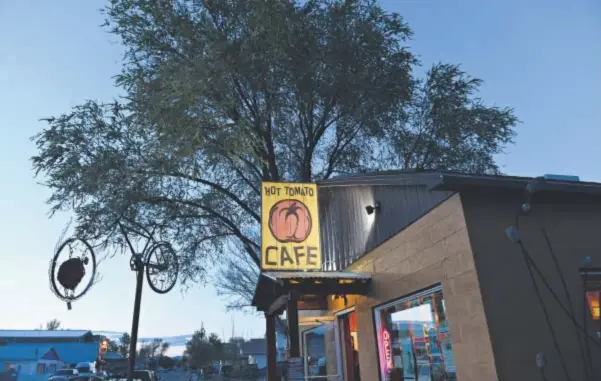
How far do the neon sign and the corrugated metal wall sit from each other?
6.16 feet

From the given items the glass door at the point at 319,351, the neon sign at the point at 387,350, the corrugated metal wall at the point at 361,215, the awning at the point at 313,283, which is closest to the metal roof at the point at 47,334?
the glass door at the point at 319,351

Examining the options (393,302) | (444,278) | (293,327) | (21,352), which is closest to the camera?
(444,278)

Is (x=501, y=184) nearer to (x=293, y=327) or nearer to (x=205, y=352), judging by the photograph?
(x=293, y=327)

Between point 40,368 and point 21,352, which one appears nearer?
point 40,368

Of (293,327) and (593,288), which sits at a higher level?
(593,288)

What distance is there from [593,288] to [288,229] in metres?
5.58

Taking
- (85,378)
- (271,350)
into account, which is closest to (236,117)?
(271,350)

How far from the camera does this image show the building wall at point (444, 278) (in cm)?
512

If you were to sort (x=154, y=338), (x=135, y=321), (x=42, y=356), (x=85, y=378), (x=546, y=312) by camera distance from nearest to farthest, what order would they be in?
(x=546, y=312) → (x=135, y=321) → (x=85, y=378) → (x=42, y=356) → (x=154, y=338)

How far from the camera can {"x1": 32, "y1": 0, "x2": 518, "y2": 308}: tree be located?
12.3 meters

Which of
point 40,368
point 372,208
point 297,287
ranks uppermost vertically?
point 372,208

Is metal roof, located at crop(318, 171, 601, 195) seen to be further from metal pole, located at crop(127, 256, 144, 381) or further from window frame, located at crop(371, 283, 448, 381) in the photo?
metal pole, located at crop(127, 256, 144, 381)

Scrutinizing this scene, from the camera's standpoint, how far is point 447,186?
17.5 feet

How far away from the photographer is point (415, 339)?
23.1ft
